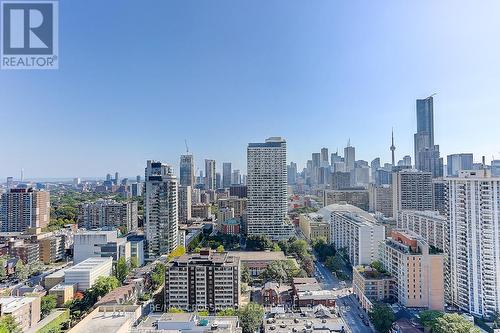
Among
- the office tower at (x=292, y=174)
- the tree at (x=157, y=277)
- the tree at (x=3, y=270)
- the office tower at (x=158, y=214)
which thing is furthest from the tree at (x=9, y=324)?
the office tower at (x=292, y=174)

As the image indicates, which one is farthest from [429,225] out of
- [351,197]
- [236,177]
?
[236,177]

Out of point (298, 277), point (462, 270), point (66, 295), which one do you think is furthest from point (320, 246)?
point (66, 295)

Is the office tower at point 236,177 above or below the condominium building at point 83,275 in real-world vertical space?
above

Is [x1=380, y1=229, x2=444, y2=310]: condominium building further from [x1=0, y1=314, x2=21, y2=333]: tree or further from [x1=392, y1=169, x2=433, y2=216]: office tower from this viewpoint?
[x1=392, y1=169, x2=433, y2=216]: office tower

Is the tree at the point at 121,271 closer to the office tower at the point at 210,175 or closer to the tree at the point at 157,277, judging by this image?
the tree at the point at 157,277

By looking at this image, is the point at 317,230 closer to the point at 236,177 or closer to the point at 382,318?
the point at 382,318

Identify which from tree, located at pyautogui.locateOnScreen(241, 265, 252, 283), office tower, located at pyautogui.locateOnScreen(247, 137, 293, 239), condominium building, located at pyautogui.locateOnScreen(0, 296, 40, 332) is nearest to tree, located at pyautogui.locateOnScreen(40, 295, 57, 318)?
condominium building, located at pyautogui.locateOnScreen(0, 296, 40, 332)
